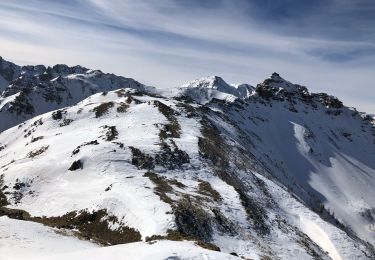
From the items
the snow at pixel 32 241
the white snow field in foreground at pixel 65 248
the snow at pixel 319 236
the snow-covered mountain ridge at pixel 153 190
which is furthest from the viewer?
the snow at pixel 319 236

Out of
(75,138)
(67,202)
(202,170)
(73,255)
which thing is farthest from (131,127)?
(73,255)

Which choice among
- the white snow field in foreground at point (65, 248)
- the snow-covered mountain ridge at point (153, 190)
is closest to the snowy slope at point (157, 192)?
the snow-covered mountain ridge at point (153, 190)

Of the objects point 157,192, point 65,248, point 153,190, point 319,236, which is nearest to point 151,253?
point 65,248

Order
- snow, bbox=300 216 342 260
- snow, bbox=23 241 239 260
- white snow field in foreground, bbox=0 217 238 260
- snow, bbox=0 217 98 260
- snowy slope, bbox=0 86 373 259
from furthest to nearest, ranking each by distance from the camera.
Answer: snow, bbox=300 216 342 260 → snowy slope, bbox=0 86 373 259 → snow, bbox=0 217 98 260 → white snow field in foreground, bbox=0 217 238 260 → snow, bbox=23 241 239 260

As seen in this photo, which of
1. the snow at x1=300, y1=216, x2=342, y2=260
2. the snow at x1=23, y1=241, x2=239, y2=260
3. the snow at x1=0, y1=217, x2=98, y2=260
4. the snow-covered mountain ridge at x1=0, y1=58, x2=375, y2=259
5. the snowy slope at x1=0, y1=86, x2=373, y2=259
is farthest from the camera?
the snow at x1=300, y1=216, x2=342, y2=260

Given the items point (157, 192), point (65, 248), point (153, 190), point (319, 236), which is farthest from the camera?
point (319, 236)

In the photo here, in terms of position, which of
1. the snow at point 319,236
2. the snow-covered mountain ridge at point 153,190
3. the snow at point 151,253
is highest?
the snow at point 151,253

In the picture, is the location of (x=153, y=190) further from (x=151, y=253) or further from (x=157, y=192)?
(x=151, y=253)

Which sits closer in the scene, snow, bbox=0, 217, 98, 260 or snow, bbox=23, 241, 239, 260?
snow, bbox=23, 241, 239, 260

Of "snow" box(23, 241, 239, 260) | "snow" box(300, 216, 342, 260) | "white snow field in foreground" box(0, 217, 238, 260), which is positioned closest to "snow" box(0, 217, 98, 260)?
"white snow field in foreground" box(0, 217, 238, 260)

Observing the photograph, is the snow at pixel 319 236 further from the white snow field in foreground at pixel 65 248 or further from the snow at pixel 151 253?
the snow at pixel 151 253

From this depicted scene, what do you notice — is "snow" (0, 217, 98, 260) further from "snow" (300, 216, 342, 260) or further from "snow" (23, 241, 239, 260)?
"snow" (300, 216, 342, 260)

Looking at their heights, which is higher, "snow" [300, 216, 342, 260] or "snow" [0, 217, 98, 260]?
"snow" [0, 217, 98, 260]

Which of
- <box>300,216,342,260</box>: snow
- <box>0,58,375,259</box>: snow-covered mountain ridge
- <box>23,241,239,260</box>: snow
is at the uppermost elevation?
<box>23,241,239,260</box>: snow
